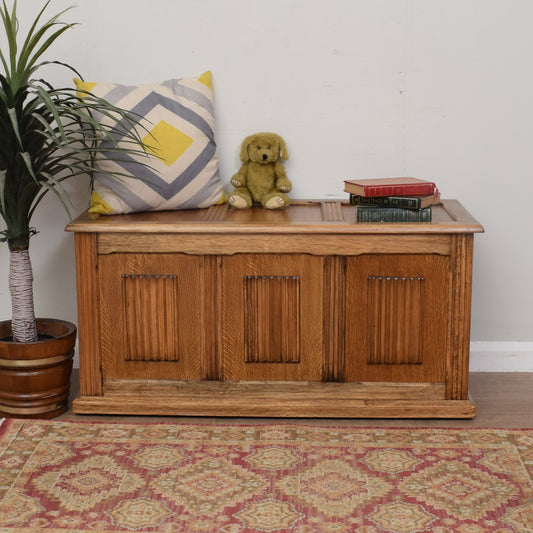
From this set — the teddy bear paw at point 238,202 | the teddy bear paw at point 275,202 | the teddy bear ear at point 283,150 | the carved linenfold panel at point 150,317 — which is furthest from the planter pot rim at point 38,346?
the teddy bear ear at point 283,150

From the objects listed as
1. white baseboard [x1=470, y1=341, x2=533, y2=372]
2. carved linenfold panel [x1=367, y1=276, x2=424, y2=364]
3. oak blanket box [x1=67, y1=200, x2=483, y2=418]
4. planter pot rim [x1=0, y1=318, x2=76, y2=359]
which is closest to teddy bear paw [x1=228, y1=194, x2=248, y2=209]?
oak blanket box [x1=67, y1=200, x2=483, y2=418]

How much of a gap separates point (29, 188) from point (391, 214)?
→ 1243 mm

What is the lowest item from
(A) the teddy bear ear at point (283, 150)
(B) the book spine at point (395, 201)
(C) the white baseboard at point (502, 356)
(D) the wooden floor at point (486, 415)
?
(D) the wooden floor at point (486, 415)

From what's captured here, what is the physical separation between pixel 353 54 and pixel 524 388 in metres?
1.46

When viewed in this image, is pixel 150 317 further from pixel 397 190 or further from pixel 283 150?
pixel 397 190

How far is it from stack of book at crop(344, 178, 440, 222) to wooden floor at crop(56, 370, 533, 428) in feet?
2.34

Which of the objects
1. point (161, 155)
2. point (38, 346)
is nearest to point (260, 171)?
point (161, 155)

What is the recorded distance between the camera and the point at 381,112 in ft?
10.6

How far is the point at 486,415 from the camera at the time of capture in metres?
2.97

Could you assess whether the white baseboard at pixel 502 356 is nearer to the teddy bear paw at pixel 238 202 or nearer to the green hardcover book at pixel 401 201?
the green hardcover book at pixel 401 201

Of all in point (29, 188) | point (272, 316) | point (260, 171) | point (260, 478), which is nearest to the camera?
point (260, 478)

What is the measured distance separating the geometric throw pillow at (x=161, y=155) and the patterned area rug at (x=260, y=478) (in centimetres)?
82

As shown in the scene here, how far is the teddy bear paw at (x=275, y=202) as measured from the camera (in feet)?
10.2

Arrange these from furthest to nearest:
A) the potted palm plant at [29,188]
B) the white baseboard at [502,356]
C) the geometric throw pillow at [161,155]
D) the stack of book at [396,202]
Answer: the white baseboard at [502,356]
the geometric throw pillow at [161,155]
the stack of book at [396,202]
the potted palm plant at [29,188]
